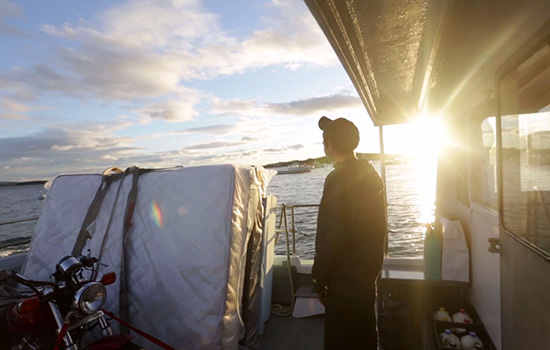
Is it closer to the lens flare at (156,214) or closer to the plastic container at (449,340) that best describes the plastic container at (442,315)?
the plastic container at (449,340)

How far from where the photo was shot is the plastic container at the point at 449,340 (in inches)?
109

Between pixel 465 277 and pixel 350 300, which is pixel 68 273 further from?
pixel 465 277

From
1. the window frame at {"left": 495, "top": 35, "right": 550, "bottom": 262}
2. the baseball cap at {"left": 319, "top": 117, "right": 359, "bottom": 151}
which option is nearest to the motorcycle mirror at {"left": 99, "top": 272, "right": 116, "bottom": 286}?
the baseball cap at {"left": 319, "top": 117, "right": 359, "bottom": 151}

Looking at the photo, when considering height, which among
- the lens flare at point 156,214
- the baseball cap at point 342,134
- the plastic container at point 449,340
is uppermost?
the baseball cap at point 342,134

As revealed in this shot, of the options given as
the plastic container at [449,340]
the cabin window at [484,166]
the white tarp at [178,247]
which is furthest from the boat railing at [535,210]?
the white tarp at [178,247]

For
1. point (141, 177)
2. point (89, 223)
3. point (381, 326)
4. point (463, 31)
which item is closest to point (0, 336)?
point (89, 223)

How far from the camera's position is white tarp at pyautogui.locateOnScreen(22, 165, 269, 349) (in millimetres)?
2824

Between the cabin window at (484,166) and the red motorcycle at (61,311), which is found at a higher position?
the cabin window at (484,166)

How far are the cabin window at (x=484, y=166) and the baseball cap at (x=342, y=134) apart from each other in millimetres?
1277

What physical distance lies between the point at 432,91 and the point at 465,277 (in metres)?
1.88

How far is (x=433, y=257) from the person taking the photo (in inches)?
152

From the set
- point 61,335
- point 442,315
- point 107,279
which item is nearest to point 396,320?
→ point 442,315

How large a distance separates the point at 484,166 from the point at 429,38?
1.93 metres

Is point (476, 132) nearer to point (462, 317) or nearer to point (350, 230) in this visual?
point (462, 317)
